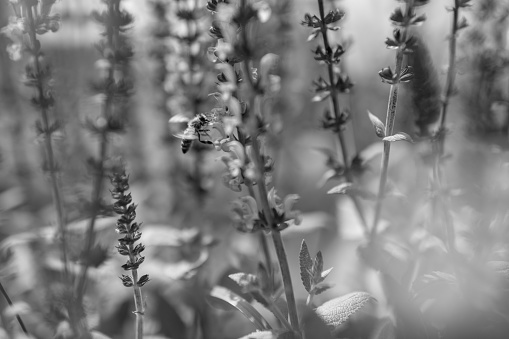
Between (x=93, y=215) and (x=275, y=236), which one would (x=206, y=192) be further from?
(x=275, y=236)

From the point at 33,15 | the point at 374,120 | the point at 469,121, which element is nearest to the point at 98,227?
the point at 33,15

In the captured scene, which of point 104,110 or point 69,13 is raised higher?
point 69,13

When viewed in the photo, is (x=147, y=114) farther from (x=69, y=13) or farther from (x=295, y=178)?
(x=69, y=13)

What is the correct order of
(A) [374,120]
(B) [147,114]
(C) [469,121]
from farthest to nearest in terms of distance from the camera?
(B) [147,114], (C) [469,121], (A) [374,120]

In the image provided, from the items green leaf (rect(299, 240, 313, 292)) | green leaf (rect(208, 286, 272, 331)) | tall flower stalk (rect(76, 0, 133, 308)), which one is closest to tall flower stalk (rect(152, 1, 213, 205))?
tall flower stalk (rect(76, 0, 133, 308))

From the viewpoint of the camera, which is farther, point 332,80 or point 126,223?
point 332,80

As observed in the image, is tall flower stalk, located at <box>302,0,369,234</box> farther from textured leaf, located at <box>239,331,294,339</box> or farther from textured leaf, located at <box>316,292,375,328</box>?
textured leaf, located at <box>239,331,294,339</box>

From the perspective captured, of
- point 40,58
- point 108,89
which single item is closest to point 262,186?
point 108,89
